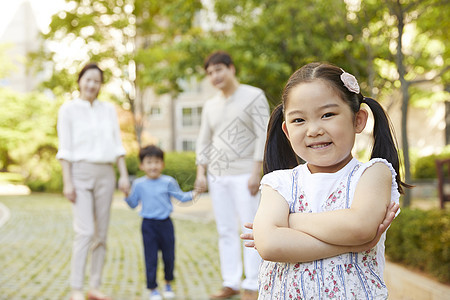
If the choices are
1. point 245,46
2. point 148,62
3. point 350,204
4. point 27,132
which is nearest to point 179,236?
point 245,46

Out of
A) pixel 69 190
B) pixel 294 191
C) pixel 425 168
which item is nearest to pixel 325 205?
pixel 294 191

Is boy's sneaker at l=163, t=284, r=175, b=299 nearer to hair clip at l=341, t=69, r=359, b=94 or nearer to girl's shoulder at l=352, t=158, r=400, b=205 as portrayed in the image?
girl's shoulder at l=352, t=158, r=400, b=205

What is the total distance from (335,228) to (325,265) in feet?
0.44

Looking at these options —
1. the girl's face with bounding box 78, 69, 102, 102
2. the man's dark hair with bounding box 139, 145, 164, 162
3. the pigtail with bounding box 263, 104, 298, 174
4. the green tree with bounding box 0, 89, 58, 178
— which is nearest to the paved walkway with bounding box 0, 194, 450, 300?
the man's dark hair with bounding box 139, 145, 164, 162

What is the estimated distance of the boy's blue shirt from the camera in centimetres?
466

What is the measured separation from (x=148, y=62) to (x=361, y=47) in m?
13.1

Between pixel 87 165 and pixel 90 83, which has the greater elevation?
pixel 90 83

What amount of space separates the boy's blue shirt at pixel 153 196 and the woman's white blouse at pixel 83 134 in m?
0.36

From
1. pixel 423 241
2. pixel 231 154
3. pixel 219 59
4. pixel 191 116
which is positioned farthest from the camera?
pixel 191 116

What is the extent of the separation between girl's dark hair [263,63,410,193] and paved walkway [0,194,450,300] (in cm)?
213

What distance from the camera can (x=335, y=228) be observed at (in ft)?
5.06

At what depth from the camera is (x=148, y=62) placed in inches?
809

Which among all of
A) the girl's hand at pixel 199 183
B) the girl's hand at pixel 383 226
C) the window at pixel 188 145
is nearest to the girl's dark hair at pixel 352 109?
the girl's hand at pixel 383 226

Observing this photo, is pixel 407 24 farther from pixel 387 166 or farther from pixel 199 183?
pixel 387 166
